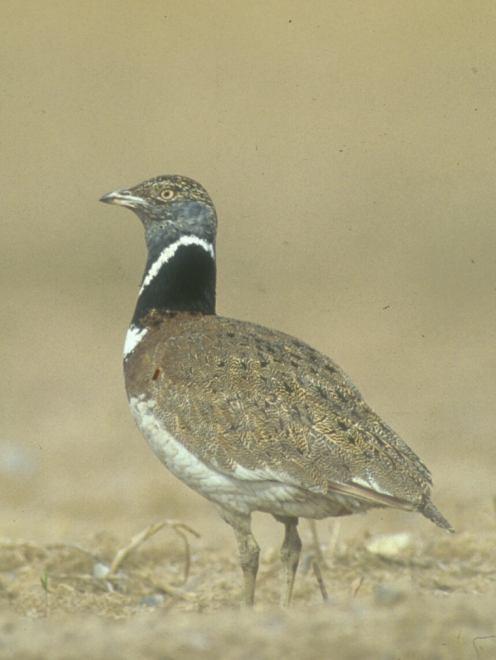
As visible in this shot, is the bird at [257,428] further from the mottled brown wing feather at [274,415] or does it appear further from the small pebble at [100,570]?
the small pebble at [100,570]

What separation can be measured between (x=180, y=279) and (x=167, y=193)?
45 cm

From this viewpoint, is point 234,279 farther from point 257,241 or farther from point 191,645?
point 191,645

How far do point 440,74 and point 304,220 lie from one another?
9.39 feet

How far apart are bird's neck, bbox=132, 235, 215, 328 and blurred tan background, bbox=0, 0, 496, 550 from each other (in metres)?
2.90

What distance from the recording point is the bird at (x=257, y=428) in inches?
260

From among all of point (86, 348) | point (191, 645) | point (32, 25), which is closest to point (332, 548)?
point (191, 645)

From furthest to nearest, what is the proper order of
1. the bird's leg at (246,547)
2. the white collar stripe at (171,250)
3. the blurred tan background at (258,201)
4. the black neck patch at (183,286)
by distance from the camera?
the blurred tan background at (258,201) → the white collar stripe at (171,250) → the black neck patch at (183,286) → the bird's leg at (246,547)

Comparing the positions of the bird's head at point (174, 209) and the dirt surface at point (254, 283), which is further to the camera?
the bird's head at point (174, 209)

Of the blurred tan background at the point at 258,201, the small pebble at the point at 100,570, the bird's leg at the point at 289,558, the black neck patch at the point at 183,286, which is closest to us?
the bird's leg at the point at 289,558

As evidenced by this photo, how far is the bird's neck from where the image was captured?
757 centimetres

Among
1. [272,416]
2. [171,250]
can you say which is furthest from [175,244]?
[272,416]

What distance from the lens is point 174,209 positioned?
7773 millimetres

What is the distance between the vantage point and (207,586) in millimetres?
8086

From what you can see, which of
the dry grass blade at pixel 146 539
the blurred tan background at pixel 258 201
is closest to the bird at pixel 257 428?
the dry grass blade at pixel 146 539
